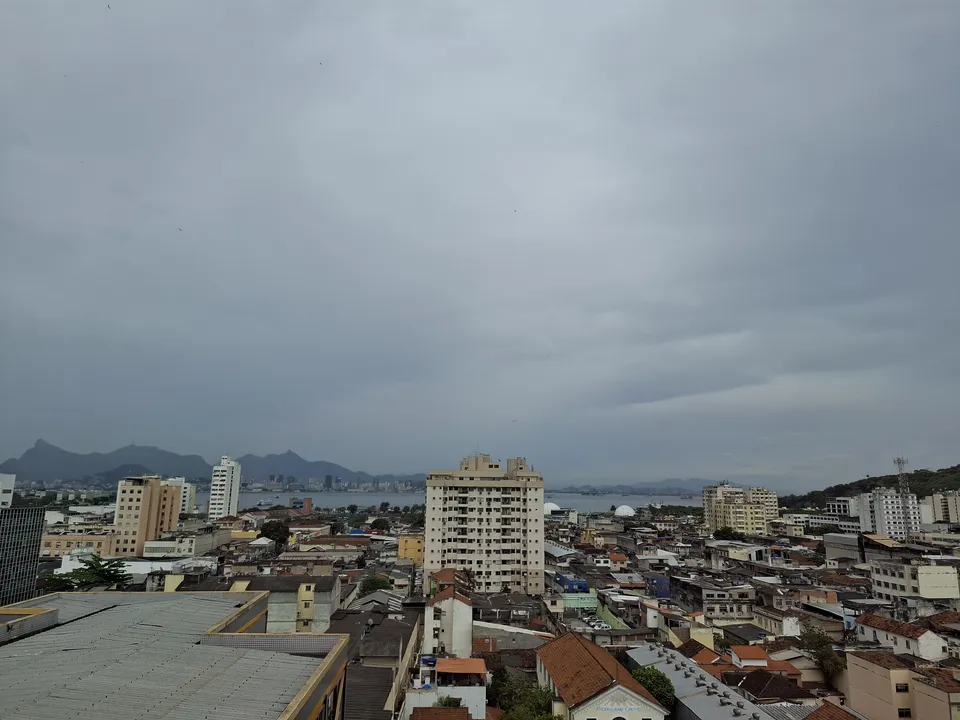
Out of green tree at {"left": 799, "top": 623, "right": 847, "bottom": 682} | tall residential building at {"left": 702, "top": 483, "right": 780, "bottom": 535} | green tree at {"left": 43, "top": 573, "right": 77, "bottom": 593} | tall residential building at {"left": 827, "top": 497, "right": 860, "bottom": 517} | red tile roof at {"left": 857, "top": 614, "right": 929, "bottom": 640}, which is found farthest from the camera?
tall residential building at {"left": 827, "top": 497, "right": 860, "bottom": 517}

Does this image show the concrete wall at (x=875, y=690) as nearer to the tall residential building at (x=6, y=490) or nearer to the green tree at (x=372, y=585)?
the green tree at (x=372, y=585)

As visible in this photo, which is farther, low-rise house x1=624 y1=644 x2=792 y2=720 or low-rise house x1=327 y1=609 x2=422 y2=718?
low-rise house x1=327 y1=609 x2=422 y2=718

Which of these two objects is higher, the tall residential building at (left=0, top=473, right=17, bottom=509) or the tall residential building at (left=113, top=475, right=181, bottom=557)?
the tall residential building at (left=0, top=473, right=17, bottom=509)

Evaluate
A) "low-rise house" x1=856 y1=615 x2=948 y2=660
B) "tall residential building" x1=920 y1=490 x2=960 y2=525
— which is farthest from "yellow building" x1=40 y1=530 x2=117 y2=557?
"tall residential building" x1=920 y1=490 x2=960 y2=525

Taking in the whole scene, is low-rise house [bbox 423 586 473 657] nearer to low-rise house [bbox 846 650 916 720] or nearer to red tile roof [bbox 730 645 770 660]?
red tile roof [bbox 730 645 770 660]

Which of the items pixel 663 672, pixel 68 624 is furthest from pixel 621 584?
pixel 68 624

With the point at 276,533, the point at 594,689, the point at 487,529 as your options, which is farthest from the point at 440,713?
the point at 276,533

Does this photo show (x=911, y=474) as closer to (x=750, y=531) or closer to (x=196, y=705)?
(x=750, y=531)

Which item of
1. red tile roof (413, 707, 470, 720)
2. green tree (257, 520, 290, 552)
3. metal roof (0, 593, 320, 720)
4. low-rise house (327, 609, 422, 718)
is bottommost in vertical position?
green tree (257, 520, 290, 552)
